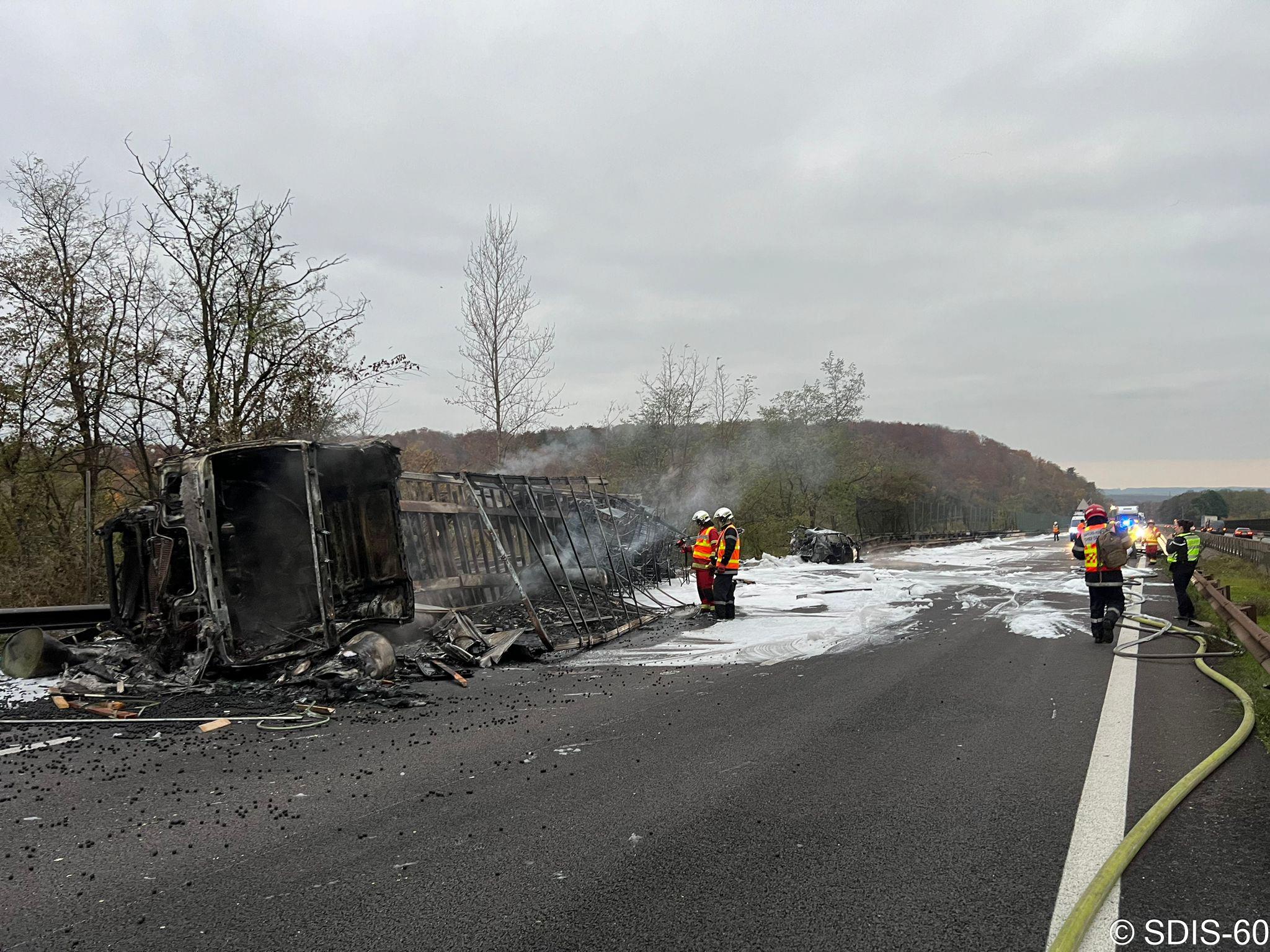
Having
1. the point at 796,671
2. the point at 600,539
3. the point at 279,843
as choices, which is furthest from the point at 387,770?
the point at 600,539

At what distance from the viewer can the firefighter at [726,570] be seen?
12312mm

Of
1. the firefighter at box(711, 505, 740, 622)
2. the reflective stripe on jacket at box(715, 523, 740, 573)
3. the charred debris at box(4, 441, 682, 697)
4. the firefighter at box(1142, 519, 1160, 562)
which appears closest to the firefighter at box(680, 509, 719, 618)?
the firefighter at box(711, 505, 740, 622)

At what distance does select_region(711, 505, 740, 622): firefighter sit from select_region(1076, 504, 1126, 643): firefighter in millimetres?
4578

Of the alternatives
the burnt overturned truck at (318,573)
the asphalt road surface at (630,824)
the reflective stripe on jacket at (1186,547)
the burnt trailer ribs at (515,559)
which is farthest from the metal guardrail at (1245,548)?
the asphalt road surface at (630,824)

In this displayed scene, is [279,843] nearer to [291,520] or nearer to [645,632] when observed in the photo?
[291,520]

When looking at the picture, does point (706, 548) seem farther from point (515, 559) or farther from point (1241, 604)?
point (1241, 604)

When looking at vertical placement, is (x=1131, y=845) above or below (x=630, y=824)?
below

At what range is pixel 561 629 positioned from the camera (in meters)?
11.2

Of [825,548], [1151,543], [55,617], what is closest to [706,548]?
[55,617]

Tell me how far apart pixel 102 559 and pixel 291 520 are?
16.2 feet

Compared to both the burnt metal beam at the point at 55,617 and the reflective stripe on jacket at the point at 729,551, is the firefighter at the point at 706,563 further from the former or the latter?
the burnt metal beam at the point at 55,617

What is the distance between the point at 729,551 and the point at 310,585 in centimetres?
584

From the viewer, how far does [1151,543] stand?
24.3 metres

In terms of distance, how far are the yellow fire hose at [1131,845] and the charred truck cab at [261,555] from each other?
704 centimetres
